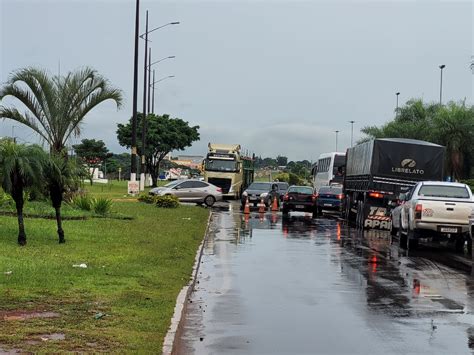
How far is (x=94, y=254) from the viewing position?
1365 cm

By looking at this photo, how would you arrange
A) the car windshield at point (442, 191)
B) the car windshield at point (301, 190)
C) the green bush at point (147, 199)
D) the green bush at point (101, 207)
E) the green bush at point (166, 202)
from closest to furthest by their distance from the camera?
the car windshield at point (442, 191) → the green bush at point (101, 207) → the green bush at point (166, 202) → the green bush at point (147, 199) → the car windshield at point (301, 190)

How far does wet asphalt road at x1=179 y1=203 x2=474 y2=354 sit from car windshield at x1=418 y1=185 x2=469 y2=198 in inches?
67.3

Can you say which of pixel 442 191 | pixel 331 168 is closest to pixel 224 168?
pixel 331 168

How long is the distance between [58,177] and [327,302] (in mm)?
7074

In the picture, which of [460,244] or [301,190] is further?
[301,190]

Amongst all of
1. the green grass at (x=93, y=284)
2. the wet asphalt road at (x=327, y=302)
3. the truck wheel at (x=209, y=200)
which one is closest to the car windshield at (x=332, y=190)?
the truck wheel at (x=209, y=200)

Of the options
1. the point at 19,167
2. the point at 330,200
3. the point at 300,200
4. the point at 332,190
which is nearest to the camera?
the point at 19,167

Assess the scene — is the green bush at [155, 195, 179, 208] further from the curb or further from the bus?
the curb

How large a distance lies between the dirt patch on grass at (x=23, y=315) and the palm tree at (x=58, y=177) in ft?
22.2

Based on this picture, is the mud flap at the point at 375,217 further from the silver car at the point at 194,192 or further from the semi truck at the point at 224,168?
the semi truck at the point at 224,168

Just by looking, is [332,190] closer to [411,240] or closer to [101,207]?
[101,207]

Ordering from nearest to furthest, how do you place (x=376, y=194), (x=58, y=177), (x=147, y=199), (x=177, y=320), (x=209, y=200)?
(x=177, y=320), (x=58, y=177), (x=376, y=194), (x=147, y=199), (x=209, y=200)

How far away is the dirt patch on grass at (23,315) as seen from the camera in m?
7.90

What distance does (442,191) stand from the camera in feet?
64.7
